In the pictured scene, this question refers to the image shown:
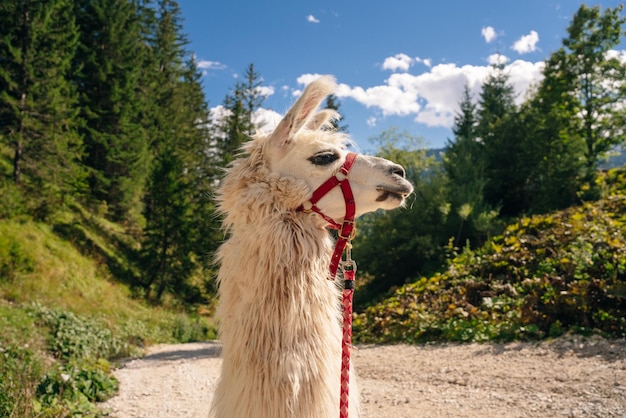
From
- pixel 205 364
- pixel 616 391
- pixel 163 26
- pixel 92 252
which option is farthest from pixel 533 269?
pixel 163 26

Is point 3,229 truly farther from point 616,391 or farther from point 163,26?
point 163,26

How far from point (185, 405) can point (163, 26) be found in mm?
36251

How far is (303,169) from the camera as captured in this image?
2352 mm

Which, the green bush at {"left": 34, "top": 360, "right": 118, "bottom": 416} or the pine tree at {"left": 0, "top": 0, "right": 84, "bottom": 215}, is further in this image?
the pine tree at {"left": 0, "top": 0, "right": 84, "bottom": 215}

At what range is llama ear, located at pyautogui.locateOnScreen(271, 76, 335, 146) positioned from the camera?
226 cm

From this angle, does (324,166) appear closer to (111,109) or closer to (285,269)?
(285,269)

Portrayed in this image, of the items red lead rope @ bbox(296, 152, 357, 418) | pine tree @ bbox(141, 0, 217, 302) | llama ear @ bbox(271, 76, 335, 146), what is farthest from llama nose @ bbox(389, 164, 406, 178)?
pine tree @ bbox(141, 0, 217, 302)

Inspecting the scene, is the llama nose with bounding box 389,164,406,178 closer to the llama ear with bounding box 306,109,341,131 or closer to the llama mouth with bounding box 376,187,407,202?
the llama mouth with bounding box 376,187,407,202

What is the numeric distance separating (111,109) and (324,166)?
1086 inches

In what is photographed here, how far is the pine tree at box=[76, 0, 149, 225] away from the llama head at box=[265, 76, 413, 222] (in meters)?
25.3

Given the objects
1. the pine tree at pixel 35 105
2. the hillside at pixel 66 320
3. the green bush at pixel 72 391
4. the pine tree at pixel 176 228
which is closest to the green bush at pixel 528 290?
the green bush at pixel 72 391

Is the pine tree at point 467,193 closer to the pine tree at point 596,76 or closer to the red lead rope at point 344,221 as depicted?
the pine tree at point 596,76

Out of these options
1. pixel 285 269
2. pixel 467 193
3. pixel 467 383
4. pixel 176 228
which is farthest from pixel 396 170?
pixel 176 228

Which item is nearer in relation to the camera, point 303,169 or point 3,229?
point 303,169
